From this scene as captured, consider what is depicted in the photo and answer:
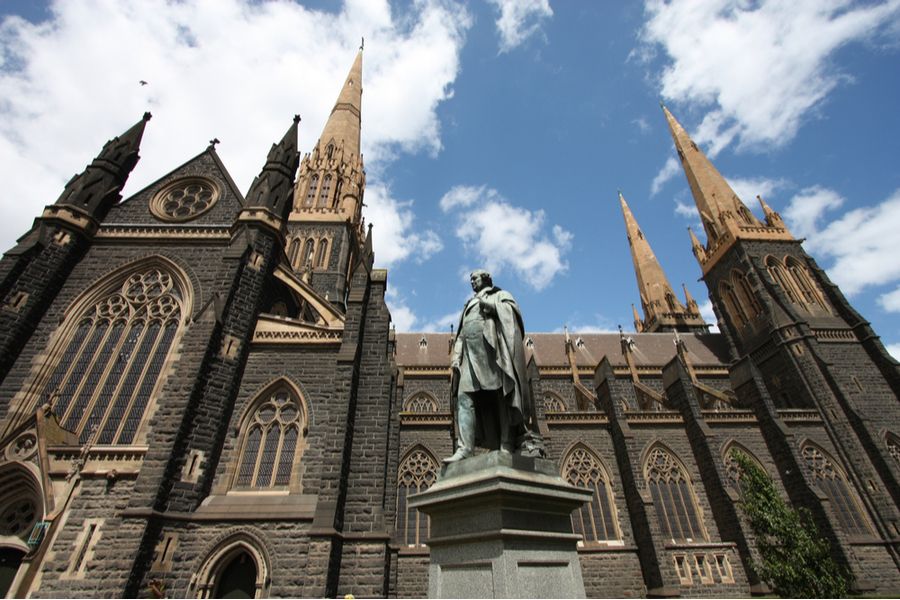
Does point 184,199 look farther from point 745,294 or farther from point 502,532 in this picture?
point 745,294

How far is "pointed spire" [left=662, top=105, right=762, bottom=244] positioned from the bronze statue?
27.5 metres

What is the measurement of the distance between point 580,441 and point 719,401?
29.3ft

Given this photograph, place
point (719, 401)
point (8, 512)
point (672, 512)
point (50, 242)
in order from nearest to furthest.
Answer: point (8, 512), point (50, 242), point (672, 512), point (719, 401)

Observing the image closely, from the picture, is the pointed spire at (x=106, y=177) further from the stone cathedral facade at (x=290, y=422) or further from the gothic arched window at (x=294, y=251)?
the gothic arched window at (x=294, y=251)

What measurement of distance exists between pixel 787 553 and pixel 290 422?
14.1 meters

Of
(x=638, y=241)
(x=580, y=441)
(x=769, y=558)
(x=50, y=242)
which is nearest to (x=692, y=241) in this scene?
(x=638, y=241)

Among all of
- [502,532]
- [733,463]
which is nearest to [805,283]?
[733,463]

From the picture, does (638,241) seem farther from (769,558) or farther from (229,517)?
(229,517)

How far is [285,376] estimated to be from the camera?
10.6 meters

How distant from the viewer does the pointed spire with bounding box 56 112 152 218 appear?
41.3 ft

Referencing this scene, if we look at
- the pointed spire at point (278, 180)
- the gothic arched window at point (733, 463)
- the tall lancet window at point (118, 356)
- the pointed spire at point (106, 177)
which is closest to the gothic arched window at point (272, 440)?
the tall lancet window at point (118, 356)

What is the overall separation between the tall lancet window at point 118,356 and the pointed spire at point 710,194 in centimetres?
2916

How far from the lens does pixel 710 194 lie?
2902 centimetres

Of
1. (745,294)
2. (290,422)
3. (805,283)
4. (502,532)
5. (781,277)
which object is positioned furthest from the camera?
(745,294)
